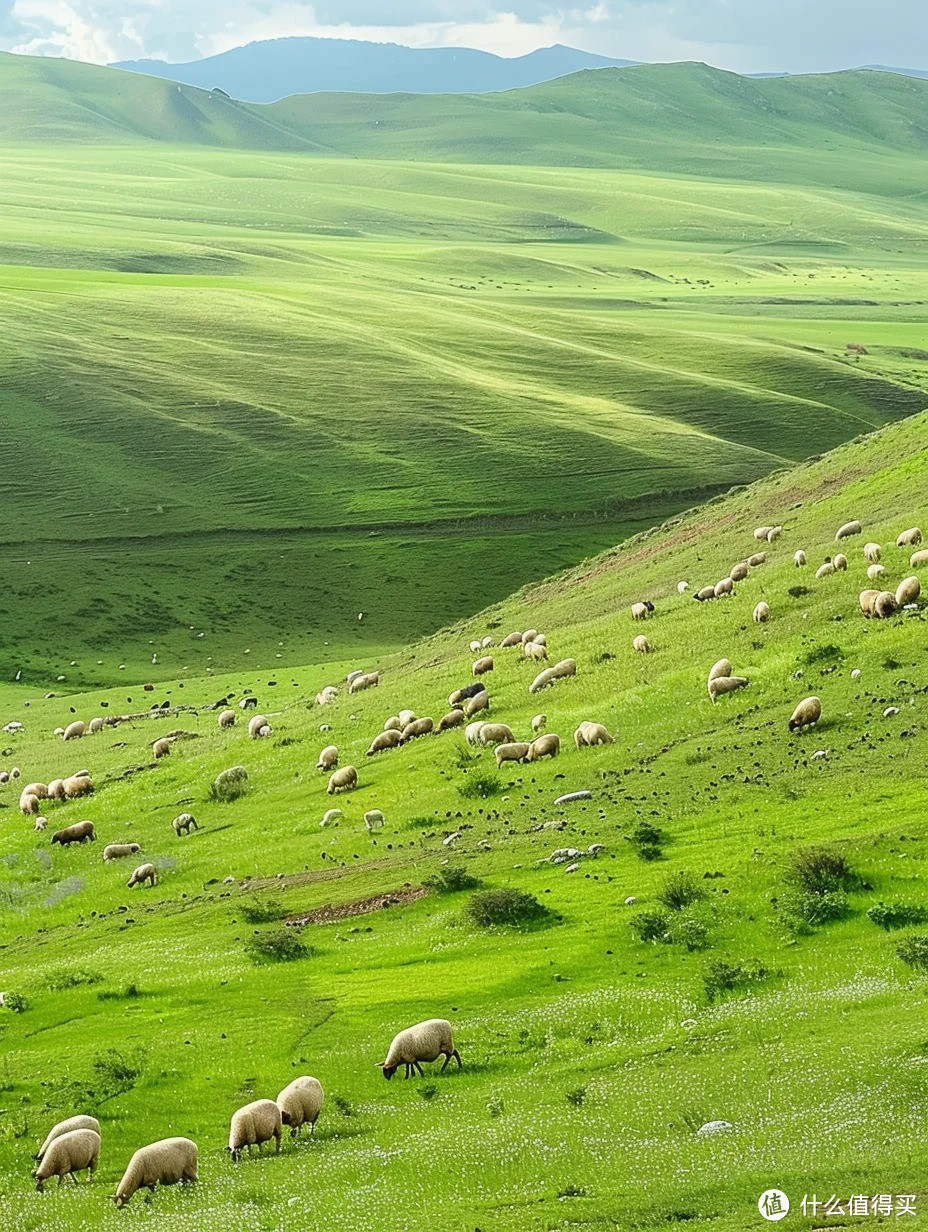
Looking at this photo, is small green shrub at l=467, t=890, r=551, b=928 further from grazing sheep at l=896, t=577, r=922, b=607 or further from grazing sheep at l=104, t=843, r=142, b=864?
grazing sheep at l=896, t=577, r=922, b=607

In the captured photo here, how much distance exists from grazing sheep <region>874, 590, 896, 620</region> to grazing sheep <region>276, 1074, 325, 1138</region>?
2191 cm

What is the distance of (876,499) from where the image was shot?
54.2 meters

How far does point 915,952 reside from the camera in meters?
20.5

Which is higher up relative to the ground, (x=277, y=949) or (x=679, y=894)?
(x=679, y=894)

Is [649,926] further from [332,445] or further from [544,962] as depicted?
[332,445]

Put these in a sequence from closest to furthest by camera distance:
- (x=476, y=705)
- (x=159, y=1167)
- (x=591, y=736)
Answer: (x=159, y=1167) < (x=591, y=736) < (x=476, y=705)

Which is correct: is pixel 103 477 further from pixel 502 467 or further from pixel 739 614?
pixel 739 614

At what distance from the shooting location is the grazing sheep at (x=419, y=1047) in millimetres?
20531

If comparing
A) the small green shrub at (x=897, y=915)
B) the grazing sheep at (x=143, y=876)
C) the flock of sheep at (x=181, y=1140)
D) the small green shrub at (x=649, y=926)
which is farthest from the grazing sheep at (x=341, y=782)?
the small green shrub at (x=897, y=915)

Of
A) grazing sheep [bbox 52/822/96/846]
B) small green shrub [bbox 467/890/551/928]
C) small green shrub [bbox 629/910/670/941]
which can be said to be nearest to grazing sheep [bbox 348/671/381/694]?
grazing sheep [bbox 52/822/96/846]

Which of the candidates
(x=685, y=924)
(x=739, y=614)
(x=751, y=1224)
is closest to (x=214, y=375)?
(x=739, y=614)

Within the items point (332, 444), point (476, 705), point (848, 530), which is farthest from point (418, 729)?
point (332, 444)

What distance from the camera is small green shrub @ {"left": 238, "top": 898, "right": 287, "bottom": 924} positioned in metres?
29.4

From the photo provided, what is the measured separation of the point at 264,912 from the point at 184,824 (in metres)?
10.5
